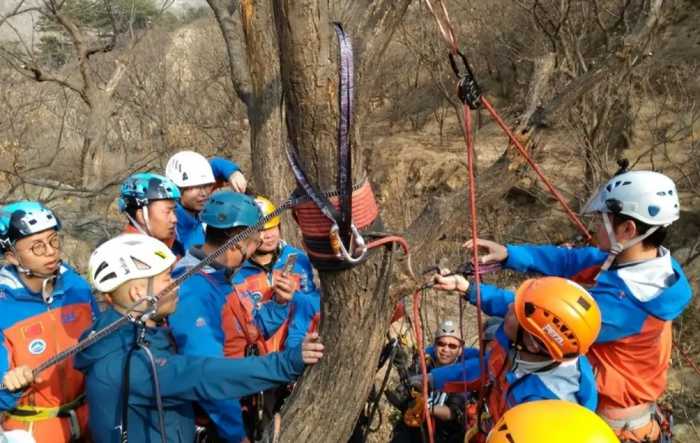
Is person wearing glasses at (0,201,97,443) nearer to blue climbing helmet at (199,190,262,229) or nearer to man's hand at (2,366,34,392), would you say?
man's hand at (2,366,34,392)

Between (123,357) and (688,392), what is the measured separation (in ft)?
18.9

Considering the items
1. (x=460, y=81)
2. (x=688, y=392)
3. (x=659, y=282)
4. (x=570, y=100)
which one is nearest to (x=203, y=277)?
(x=460, y=81)

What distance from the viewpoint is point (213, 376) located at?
7.49ft

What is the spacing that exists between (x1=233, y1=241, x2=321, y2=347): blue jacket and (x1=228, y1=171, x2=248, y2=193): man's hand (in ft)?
3.28

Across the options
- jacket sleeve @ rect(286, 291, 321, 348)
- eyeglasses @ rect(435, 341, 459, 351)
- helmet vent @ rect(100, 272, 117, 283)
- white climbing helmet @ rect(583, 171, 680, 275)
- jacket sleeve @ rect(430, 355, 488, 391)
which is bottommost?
eyeglasses @ rect(435, 341, 459, 351)

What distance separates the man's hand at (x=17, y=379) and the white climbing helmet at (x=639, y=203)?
9.40 feet

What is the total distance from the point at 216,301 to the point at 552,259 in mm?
2048

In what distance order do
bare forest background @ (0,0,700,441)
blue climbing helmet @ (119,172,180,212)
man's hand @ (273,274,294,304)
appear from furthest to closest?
blue climbing helmet @ (119,172,180,212), man's hand @ (273,274,294,304), bare forest background @ (0,0,700,441)

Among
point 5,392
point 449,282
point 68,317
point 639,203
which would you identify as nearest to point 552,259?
point 639,203

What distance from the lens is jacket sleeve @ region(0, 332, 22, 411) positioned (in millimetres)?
2684

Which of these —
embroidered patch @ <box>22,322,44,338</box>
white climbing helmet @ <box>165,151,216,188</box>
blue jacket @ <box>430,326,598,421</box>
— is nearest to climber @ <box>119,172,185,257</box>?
white climbing helmet @ <box>165,151,216,188</box>

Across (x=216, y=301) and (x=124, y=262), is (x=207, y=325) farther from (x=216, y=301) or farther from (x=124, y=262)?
(x=124, y=262)

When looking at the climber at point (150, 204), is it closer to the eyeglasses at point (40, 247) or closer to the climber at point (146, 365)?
the eyeglasses at point (40, 247)

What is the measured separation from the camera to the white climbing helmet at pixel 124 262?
2.45 meters
